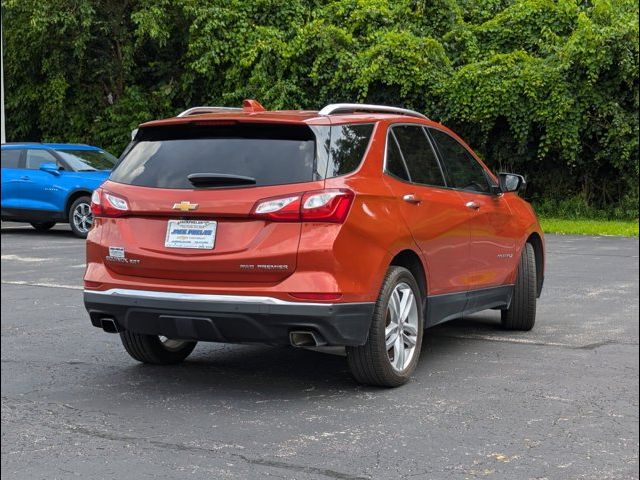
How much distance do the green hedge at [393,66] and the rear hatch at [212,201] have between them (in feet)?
56.3

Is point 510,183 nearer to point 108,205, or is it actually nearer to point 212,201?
point 212,201

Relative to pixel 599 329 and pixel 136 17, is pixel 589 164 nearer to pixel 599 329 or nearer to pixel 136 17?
pixel 136 17

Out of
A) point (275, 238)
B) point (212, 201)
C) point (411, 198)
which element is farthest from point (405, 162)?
point (212, 201)

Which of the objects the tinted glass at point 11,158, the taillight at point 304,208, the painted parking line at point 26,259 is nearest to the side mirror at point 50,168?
the tinted glass at point 11,158

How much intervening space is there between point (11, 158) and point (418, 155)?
14.3 meters

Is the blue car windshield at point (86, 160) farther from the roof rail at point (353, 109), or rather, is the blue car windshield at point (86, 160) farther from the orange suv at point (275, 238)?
the orange suv at point (275, 238)

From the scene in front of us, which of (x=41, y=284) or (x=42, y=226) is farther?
(x=42, y=226)

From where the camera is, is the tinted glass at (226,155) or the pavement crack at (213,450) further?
the tinted glass at (226,155)

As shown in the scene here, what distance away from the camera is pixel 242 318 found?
5.84 metres

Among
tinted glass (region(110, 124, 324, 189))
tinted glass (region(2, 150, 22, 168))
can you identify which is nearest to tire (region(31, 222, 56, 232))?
tinted glass (region(2, 150, 22, 168))

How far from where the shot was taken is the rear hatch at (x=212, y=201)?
19.4ft

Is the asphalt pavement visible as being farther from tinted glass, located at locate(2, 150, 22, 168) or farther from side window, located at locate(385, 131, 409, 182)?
tinted glass, located at locate(2, 150, 22, 168)

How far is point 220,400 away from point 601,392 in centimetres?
229

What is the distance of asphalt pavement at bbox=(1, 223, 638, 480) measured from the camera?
4.79m
